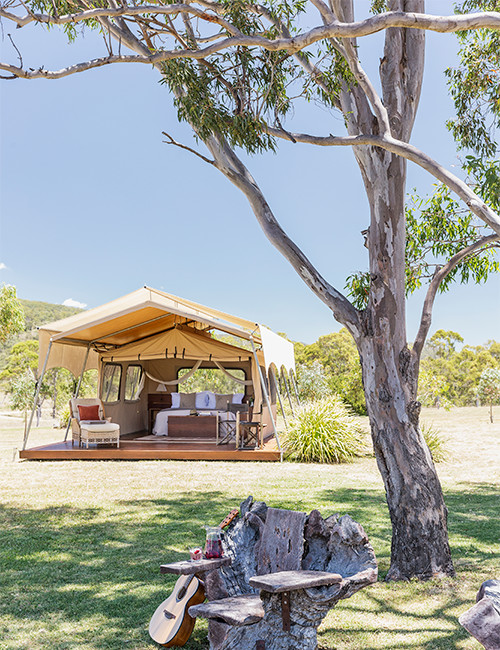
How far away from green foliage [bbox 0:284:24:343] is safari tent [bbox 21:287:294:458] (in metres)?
8.59

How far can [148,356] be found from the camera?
13641 mm

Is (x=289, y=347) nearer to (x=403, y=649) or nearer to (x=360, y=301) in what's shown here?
(x=360, y=301)

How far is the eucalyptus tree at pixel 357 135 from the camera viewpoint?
14.4 ft

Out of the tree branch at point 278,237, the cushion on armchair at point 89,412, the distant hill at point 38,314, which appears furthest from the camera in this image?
the distant hill at point 38,314

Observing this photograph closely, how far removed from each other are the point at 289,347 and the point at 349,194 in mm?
61789

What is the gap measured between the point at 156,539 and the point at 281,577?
2.93 meters

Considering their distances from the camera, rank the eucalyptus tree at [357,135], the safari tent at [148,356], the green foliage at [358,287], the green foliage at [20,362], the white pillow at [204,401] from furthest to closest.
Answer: the green foliage at [20,362]
the white pillow at [204,401]
the safari tent at [148,356]
the green foliage at [358,287]
the eucalyptus tree at [357,135]

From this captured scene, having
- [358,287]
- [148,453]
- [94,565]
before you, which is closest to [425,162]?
[358,287]

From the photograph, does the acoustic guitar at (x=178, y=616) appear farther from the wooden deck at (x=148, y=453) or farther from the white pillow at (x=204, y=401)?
the white pillow at (x=204, y=401)

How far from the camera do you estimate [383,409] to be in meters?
4.52

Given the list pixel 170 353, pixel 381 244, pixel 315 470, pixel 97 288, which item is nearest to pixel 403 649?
pixel 381 244

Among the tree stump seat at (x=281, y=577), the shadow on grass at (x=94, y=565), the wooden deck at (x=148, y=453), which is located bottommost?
the shadow on grass at (x=94, y=565)

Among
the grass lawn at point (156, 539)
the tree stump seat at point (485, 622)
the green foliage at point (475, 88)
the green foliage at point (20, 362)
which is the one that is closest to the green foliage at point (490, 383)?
the grass lawn at point (156, 539)

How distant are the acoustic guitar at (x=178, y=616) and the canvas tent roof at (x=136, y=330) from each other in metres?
7.44
